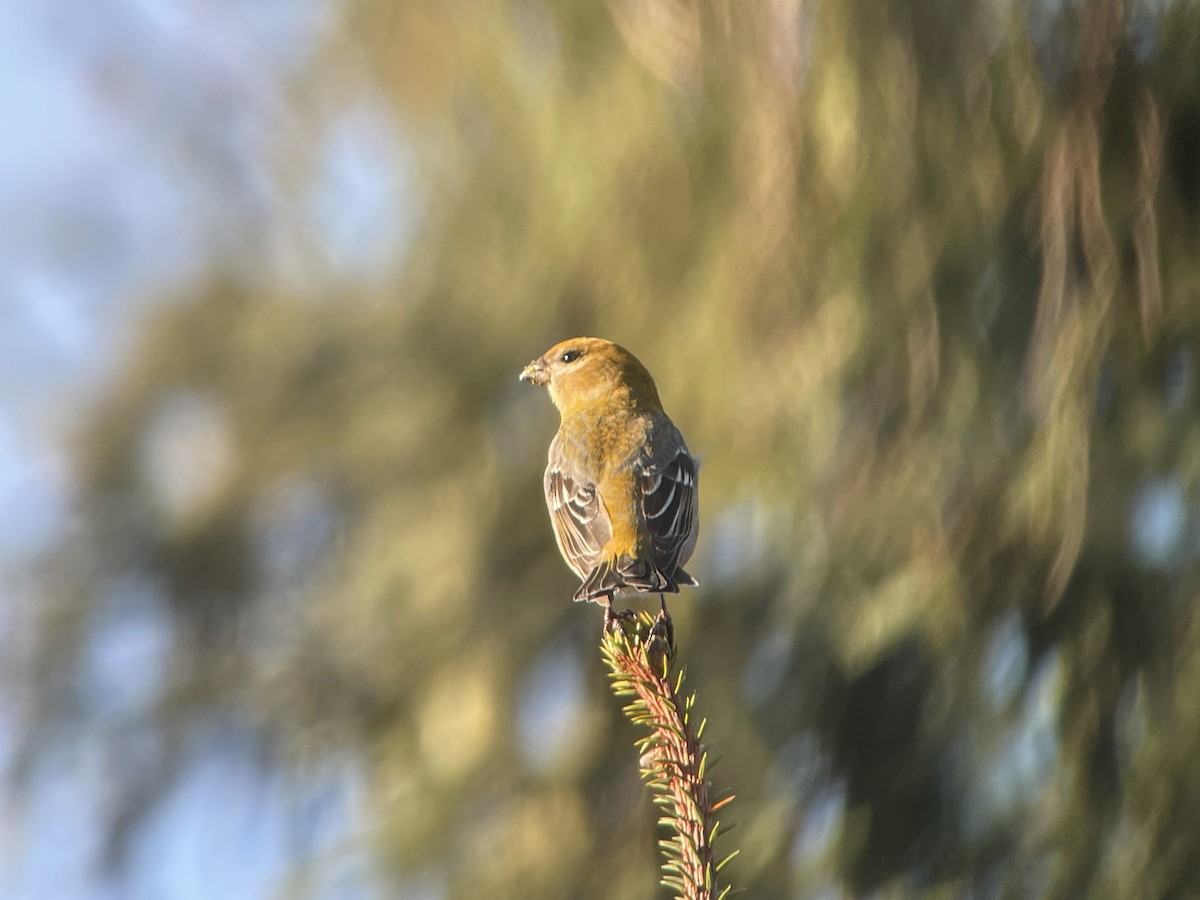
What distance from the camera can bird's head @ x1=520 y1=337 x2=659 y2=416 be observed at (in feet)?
8.55

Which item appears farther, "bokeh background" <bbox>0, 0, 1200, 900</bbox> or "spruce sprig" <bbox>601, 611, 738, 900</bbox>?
"bokeh background" <bbox>0, 0, 1200, 900</bbox>

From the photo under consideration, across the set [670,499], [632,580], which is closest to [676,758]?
[632,580]

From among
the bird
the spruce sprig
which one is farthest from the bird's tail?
the spruce sprig

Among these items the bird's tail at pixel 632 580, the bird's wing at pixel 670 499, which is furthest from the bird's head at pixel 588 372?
the bird's tail at pixel 632 580

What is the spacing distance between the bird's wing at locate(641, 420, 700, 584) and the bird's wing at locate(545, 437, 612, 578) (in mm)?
95

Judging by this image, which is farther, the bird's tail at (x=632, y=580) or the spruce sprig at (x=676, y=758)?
the bird's tail at (x=632, y=580)

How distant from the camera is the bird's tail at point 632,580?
2.09m

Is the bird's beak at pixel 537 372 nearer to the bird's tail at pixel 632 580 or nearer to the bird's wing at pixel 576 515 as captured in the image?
the bird's wing at pixel 576 515

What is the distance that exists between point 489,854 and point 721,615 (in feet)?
2.39

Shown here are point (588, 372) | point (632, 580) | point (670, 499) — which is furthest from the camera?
point (588, 372)

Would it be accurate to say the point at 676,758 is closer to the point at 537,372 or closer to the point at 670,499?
the point at 670,499

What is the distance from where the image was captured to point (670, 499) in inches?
92.5

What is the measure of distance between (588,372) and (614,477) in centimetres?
32

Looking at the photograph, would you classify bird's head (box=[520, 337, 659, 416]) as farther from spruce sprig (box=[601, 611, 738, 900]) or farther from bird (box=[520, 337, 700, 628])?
spruce sprig (box=[601, 611, 738, 900])
